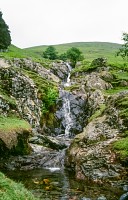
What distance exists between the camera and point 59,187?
948 inches

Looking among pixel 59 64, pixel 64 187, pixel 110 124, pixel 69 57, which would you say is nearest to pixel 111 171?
pixel 64 187

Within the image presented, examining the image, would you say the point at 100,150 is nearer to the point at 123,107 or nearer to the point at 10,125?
the point at 123,107

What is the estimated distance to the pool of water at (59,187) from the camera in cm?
2166

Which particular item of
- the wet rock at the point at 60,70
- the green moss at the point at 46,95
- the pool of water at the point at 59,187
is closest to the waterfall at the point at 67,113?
the green moss at the point at 46,95

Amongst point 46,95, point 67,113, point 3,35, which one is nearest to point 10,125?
point 46,95

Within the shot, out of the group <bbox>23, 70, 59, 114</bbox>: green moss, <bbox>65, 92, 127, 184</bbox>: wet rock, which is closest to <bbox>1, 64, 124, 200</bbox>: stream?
<bbox>65, 92, 127, 184</bbox>: wet rock

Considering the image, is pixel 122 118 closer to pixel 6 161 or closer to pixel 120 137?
pixel 120 137

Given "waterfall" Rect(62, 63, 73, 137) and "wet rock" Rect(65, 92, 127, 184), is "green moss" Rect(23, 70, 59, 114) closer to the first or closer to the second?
"waterfall" Rect(62, 63, 73, 137)

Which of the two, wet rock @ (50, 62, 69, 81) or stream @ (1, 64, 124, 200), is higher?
wet rock @ (50, 62, 69, 81)

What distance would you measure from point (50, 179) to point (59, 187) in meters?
2.50

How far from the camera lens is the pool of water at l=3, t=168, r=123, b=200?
21656mm

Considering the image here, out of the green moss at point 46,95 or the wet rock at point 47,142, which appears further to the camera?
the green moss at point 46,95

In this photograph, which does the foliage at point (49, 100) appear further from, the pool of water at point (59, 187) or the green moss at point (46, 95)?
the pool of water at point (59, 187)

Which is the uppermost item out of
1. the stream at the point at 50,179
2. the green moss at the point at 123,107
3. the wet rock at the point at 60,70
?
the wet rock at the point at 60,70
